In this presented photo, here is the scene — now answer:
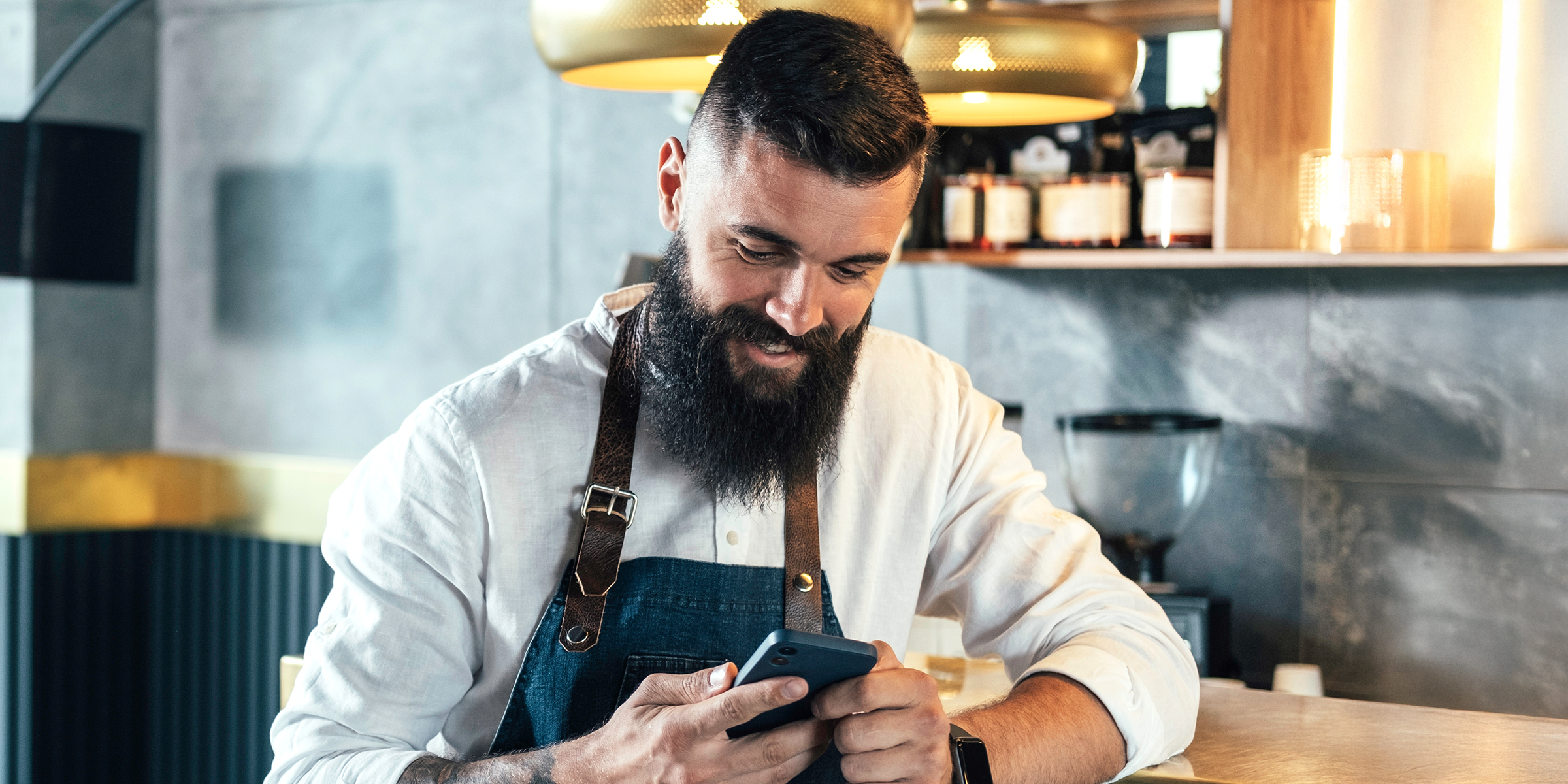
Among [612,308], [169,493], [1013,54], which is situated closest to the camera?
Result: [612,308]

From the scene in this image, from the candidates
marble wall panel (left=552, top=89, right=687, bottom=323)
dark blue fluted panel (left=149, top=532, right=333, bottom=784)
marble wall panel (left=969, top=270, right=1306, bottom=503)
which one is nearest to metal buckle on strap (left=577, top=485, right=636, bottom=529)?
marble wall panel (left=969, top=270, right=1306, bottom=503)

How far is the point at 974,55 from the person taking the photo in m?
1.63

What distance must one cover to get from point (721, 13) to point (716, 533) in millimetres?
490

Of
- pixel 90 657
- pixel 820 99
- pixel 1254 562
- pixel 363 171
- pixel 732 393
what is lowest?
pixel 90 657

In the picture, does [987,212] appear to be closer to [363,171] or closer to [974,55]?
[974,55]

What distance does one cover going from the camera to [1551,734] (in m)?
1.36

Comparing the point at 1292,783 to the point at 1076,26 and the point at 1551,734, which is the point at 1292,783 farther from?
the point at 1076,26

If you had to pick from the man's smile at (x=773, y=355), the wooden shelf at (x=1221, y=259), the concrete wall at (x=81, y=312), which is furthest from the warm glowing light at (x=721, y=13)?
the concrete wall at (x=81, y=312)

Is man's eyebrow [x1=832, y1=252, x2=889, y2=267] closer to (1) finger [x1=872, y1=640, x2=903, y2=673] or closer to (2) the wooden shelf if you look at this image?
(1) finger [x1=872, y1=640, x2=903, y2=673]

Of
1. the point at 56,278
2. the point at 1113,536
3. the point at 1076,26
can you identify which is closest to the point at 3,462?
the point at 56,278

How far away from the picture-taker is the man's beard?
1303 millimetres

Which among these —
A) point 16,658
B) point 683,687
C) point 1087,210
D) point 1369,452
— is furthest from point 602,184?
point 683,687

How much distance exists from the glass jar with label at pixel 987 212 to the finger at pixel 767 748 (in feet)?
4.95

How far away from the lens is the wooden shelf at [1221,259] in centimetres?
210
